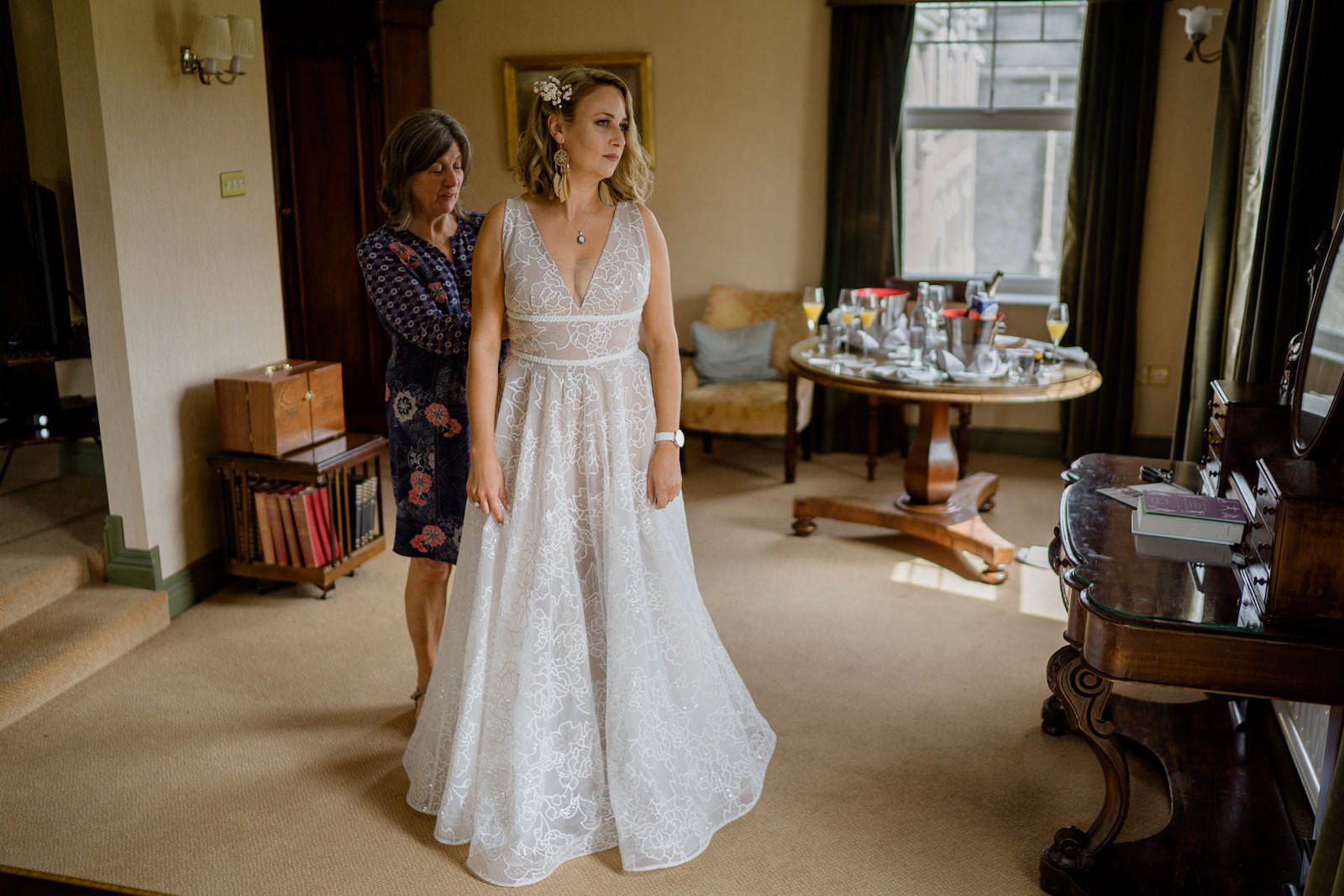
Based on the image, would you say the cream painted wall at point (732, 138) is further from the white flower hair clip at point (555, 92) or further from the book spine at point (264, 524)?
the white flower hair clip at point (555, 92)

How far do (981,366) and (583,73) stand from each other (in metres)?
2.24

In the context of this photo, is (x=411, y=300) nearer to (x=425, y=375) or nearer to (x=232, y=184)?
(x=425, y=375)

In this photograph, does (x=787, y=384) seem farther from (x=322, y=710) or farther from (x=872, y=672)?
(x=322, y=710)

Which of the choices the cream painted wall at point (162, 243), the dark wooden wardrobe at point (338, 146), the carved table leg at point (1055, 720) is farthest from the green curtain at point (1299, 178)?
the dark wooden wardrobe at point (338, 146)

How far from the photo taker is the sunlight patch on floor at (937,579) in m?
4.06

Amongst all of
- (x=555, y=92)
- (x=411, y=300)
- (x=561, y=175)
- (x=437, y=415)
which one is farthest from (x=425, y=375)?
(x=555, y=92)

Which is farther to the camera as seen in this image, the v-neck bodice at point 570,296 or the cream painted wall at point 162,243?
the cream painted wall at point 162,243

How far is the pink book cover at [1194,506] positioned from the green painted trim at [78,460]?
4054mm

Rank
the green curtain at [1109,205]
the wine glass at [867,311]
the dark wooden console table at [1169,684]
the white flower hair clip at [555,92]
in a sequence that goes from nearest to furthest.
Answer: the dark wooden console table at [1169,684]
the white flower hair clip at [555,92]
the wine glass at [867,311]
the green curtain at [1109,205]

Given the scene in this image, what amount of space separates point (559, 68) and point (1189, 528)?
4.60 metres

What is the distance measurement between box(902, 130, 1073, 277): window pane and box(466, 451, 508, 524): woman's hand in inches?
154

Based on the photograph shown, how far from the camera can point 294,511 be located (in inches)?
152

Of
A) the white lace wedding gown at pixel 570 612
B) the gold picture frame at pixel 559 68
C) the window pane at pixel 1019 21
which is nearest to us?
the white lace wedding gown at pixel 570 612

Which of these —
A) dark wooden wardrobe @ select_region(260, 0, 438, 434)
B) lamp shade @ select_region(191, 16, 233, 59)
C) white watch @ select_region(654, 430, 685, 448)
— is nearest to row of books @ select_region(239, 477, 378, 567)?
lamp shade @ select_region(191, 16, 233, 59)
